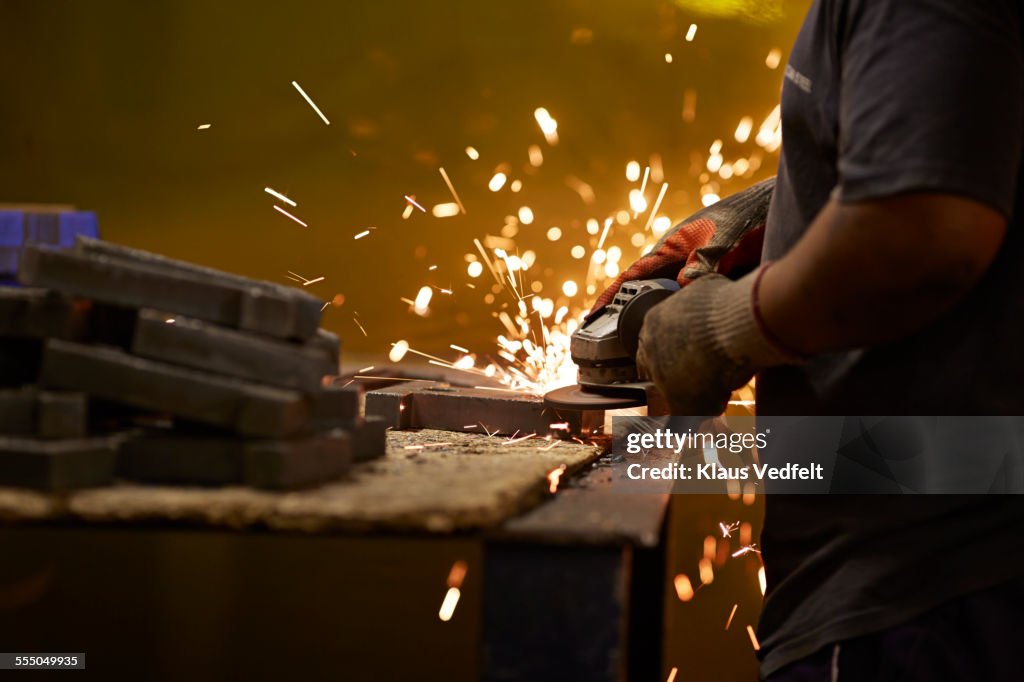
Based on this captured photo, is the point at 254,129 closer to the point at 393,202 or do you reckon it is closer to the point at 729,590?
the point at 393,202

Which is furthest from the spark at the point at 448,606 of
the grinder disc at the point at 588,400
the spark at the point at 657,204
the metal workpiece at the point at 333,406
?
the metal workpiece at the point at 333,406

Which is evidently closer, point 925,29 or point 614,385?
point 925,29

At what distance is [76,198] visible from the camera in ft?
11.8

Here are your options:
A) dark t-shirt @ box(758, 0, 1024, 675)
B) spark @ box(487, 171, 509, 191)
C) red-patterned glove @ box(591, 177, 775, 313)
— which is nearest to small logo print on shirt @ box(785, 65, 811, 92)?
dark t-shirt @ box(758, 0, 1024, 675)

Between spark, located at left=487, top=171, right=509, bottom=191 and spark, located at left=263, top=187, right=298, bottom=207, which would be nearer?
spark, located at left=487, top=171, right=509, bottom=191

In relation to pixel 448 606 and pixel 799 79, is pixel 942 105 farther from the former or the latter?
pixel 448 606

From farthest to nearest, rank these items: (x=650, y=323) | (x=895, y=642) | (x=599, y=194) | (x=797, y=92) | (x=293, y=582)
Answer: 1. (x=599, y=194)
2. (x=293, y=582)
3. (x=650, y=323)
4. (x=797, y=92)
5. (x=895, y=642)

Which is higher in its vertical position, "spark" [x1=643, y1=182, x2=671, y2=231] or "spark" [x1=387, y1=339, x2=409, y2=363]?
"spark" [x1=643, y1=182, x2=671, y2=231]

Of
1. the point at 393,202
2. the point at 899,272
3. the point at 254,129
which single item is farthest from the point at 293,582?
the point at 899,272

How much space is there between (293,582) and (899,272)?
245cm

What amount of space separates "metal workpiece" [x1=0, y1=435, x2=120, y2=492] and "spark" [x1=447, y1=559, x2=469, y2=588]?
1935 millimetres

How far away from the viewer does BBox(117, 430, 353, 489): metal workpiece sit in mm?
1310

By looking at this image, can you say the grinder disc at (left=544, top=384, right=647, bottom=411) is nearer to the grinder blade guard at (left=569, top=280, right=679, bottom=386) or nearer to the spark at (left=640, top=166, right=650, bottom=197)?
the grinder blade guard at (left=569, top=280, right=679, bottom=386)

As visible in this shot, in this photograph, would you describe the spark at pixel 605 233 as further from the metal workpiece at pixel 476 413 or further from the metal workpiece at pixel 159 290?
the metal workpiece at pixel 159 290
